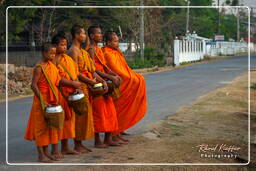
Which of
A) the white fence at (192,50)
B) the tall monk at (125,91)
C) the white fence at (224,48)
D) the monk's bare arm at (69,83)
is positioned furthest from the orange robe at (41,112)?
the white fence at (224,48)

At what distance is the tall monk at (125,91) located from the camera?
7.74 metres

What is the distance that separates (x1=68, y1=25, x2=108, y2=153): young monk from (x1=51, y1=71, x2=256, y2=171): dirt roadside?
272 mm

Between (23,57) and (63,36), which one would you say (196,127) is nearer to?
(63,36)

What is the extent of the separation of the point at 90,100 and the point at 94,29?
938 millimetres

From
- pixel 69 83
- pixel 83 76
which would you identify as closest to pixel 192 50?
pixel 83 76

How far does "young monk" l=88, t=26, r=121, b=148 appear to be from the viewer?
7234mm

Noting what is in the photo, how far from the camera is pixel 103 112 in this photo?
7.25m

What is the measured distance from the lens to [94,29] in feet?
24.0

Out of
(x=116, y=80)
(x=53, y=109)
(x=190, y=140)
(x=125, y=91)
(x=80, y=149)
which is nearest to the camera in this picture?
(x=53, y=109)

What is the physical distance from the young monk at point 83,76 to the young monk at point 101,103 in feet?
0.65

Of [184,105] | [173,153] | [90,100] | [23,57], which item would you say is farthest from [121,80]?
Result: [23,57]

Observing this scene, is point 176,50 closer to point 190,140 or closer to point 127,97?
point 190,140

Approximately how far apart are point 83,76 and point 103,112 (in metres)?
0.63

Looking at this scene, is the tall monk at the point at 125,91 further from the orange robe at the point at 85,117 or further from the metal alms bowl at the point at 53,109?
the metal alms bowl at the point at 53,109
